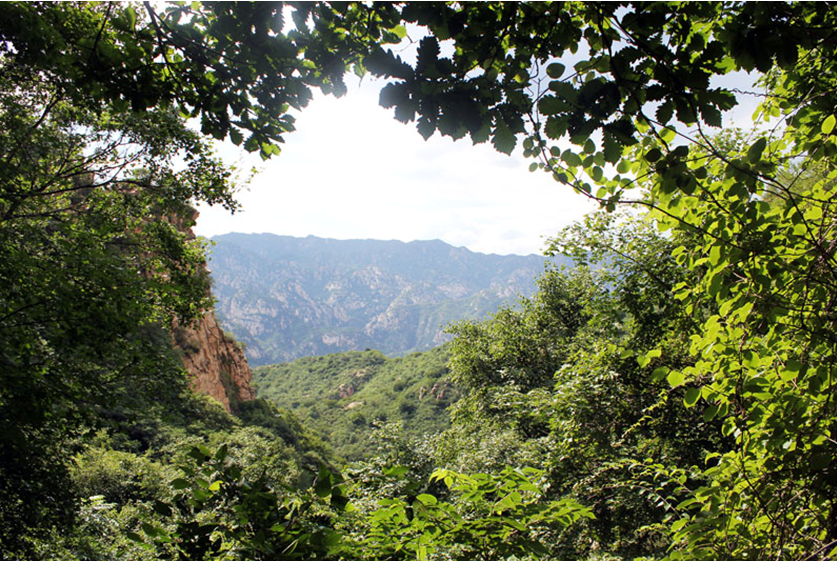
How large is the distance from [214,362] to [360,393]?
7380 cm

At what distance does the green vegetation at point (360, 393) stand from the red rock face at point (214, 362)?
69.4 ft

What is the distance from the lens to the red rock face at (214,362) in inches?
1559

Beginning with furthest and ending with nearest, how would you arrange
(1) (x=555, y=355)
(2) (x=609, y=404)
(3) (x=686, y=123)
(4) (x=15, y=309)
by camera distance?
(1) (x=555, y=355), (2) (x=609, y=404), (4) (x=15, y=309), (3) (x=686, y=123)

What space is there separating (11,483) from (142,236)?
5042 mm

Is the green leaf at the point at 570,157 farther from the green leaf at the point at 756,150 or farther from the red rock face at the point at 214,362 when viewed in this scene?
the red rock face at the point at 214,362

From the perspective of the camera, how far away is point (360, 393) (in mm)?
115875

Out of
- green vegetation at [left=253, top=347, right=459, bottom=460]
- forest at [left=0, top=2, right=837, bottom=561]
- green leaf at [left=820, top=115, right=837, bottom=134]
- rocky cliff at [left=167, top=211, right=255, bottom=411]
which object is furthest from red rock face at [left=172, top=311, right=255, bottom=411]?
green leaf at [left=820, top=115, right=837, bottom=134]

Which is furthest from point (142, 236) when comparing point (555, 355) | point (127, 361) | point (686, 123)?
point (555, 355)

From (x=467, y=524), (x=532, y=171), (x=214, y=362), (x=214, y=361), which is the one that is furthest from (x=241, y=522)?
(x=214, y=361)

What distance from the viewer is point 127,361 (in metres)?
5.34

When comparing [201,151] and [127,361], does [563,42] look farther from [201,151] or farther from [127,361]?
[201,151]

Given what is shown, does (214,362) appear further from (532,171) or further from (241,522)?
(532,171)

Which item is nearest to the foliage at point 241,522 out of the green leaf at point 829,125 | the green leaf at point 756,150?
the green leaf at point 756,150

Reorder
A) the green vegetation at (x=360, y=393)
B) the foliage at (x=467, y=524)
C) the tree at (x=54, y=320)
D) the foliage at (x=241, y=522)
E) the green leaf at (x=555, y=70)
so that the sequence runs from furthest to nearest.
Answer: the green vegetation at (x=360, y=393) < the tree at (x=54, y=320) < the foliage at (x=467, y=524) < the green leaf at (x=555, y=70) < the foliage at (x=241, y=522)
